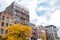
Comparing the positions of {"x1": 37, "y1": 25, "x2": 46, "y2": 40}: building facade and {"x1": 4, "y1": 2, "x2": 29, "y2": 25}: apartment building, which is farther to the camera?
{"x1": 37, "y1": 25, "x2": 46, "y2": 40}: building facade

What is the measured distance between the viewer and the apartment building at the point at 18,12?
6555 centimetres

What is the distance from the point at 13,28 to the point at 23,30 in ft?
13.6

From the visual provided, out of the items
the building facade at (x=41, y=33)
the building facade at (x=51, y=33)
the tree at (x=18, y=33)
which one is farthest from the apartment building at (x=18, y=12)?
the building facade at (x=51, y=33)

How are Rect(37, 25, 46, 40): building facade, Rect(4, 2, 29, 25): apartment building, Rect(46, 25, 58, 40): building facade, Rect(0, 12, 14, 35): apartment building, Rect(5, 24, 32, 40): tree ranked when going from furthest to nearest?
Rect(46, 25, 58, 40): building facade
Rect(37, 25, 46, 40): building facade
Rect(4, 2, 29, 25): apartment building
Rect(0, 12, 14, 35): apartment building
Rect(5, 24, 32, 40): tree

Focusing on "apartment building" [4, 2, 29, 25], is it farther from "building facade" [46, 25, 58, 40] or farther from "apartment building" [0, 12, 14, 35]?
"building facade" [46, 25, 58, 40]

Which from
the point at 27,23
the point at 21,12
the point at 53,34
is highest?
the point at 21,12

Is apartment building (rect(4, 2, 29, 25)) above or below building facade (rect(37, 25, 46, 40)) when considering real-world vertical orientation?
above

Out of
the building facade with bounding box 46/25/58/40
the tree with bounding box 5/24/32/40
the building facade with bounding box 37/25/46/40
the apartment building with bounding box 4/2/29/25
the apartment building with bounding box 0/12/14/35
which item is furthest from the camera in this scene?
the building facade with bounding box 46/25/58/40

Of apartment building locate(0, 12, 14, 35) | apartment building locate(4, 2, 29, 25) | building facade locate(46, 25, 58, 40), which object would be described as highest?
apartment building locate(4, 2, 29, 25)

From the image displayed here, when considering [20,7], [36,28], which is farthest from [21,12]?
[36,28]

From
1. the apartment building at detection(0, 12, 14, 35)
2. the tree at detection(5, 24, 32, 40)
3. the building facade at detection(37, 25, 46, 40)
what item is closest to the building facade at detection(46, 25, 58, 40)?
the building facade at detection(37, 25, 46, 40)

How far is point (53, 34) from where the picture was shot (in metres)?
96.1

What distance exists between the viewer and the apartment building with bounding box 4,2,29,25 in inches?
2581

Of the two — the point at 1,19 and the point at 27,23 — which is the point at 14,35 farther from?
the point at 27,23
